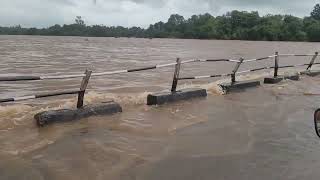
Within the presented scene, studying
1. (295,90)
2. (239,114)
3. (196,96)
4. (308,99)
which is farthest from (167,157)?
(295,90)

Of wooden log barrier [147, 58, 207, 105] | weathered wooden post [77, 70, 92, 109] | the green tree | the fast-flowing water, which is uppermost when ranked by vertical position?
the green tree

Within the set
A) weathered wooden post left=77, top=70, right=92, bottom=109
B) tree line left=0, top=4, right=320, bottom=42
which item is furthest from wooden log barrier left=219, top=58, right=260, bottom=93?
tree line left=0, top=4, right=320, bottom=42

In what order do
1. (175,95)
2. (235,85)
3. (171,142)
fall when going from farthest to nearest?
(235,85), (175,95), (171,142)

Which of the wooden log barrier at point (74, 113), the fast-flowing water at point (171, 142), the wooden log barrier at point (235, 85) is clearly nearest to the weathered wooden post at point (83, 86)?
the wooden log barrier at point (74, 113)

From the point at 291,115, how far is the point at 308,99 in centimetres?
291

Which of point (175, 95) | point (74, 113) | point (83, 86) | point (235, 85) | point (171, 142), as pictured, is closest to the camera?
point (171, 142)

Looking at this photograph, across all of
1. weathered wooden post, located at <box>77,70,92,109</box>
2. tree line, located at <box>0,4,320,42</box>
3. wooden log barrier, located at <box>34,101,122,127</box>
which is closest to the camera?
wooden log barrier, located at <box>34,101,122,127</box>

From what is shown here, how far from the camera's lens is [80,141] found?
727cm

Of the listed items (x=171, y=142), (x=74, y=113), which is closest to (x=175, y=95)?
(x=74, y=113)

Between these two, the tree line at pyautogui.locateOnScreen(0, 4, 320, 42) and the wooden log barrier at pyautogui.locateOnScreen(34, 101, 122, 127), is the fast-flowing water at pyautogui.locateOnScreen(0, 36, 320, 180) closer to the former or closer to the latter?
the wooden log barrier at pyautogui.locateOnScreen(34, 101, 122, 127)

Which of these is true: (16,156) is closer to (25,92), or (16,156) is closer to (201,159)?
(201,159)

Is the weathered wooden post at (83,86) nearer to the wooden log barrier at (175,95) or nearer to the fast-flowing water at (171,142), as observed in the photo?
the fast-flowing water at (171,142)

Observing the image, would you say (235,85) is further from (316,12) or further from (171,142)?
(316,12)

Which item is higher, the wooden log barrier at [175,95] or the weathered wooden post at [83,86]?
the weathered wooden post at [83,86]
